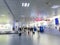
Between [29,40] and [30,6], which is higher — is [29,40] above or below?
below

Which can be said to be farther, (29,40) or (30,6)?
(30,6)

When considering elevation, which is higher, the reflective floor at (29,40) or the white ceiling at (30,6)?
the white ceiling at (30,6)

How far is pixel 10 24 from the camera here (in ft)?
110

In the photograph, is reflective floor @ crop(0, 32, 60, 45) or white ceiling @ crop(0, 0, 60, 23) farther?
white ceiling @ crop(0, 0, 60, 23)

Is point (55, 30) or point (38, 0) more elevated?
point (38, 0)

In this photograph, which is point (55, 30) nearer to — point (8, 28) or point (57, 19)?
point (57, 19)

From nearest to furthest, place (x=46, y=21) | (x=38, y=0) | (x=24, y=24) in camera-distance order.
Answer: (x=38, y=0) < (x=46, y=21) < (x=24, y=24)

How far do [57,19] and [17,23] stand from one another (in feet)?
58.5

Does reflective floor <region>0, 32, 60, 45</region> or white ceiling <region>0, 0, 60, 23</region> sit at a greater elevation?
white ceiling <region>0, 0, 60, 23</region>

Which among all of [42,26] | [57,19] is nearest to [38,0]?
[57,19]

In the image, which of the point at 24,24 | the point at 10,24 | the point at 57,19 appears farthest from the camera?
the point at 24,24

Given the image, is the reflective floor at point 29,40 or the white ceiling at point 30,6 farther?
the white ceiling at point 30,6

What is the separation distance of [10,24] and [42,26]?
755 cm

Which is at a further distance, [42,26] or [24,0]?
[42,26]
